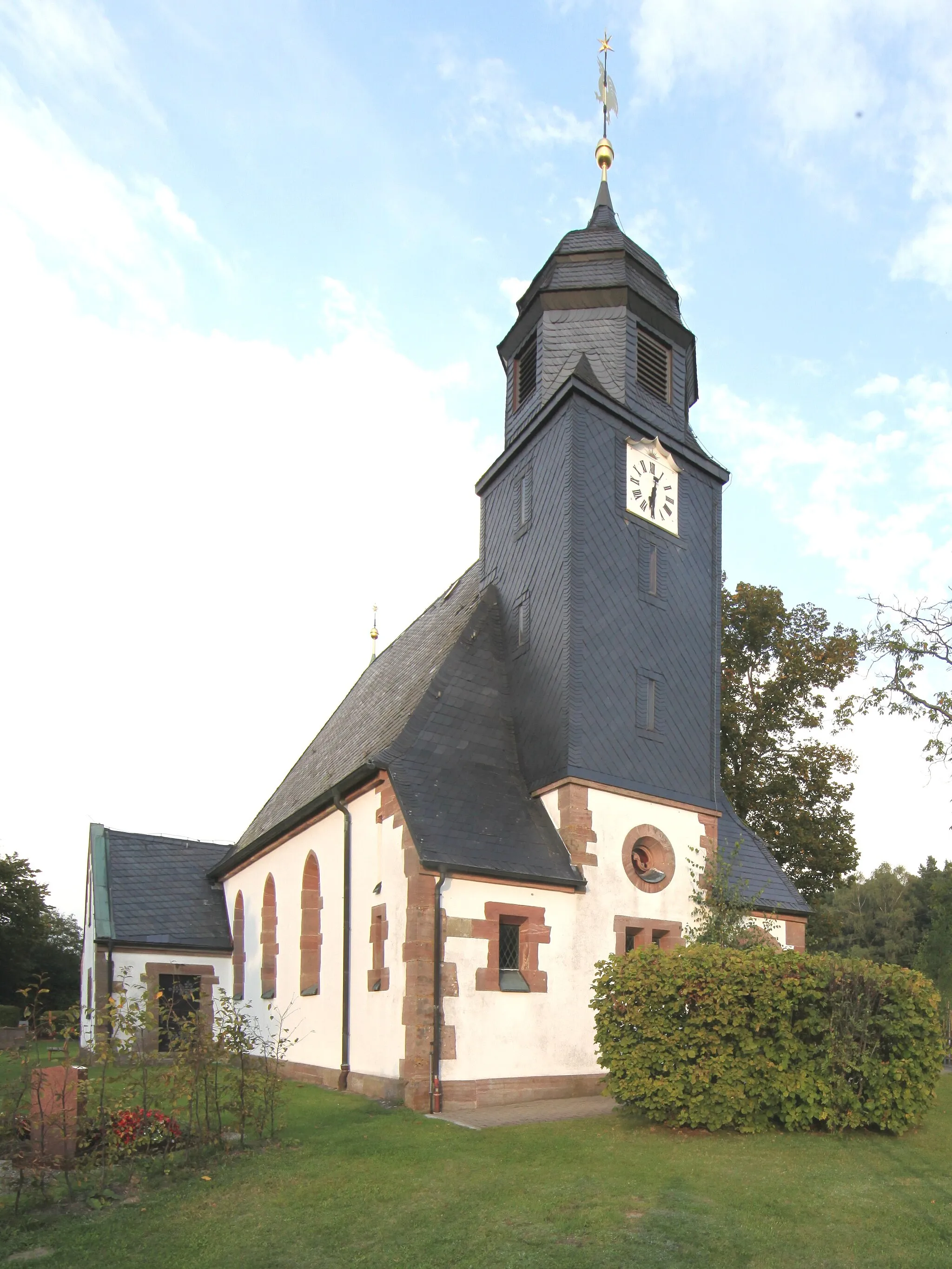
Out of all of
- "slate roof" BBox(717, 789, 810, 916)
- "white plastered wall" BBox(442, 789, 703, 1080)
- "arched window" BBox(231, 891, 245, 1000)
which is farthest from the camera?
"arched window" BBox(231, 891, 245, 1000)

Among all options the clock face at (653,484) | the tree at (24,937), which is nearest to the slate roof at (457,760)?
the clock face at (653,484)

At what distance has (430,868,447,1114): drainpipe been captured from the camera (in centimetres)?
1259

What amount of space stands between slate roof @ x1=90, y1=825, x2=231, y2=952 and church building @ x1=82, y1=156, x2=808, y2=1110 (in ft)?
0.65

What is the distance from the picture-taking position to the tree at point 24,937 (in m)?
37.3

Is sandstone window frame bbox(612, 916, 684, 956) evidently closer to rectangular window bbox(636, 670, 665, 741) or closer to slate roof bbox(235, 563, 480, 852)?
rectangular window bbox(636, 670, 665, 741)

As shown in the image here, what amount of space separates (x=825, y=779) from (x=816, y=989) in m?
15.3

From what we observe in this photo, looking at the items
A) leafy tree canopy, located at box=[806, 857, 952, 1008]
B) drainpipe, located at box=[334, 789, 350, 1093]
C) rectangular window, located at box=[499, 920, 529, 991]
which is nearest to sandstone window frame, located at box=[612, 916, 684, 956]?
rectangular window, located at box=[499, 920, 529, 991]

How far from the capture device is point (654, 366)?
65.1ft

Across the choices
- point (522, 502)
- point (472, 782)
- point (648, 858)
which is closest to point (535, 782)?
point (472, 782)

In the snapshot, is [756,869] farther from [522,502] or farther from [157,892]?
[157,892]

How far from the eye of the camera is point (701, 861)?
56.2 feet

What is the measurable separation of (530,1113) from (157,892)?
15.4 metres

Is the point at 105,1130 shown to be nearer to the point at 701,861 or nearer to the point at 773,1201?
the point at 773,1201

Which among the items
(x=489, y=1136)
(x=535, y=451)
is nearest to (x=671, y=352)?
(x=535, y=451)
